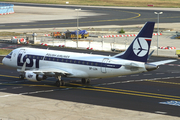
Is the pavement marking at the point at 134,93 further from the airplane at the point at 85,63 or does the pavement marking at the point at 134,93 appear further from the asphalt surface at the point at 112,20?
the asphalt surface at the point at 112,20

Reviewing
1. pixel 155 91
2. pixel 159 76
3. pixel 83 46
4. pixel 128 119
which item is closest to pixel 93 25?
pixel 83 46

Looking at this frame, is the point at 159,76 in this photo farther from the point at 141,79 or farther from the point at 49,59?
the point at 49,59

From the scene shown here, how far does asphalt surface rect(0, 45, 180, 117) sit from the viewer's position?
39.0 meters

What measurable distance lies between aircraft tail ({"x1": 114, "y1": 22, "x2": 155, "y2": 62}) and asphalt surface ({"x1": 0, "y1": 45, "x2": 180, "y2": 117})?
4.62m

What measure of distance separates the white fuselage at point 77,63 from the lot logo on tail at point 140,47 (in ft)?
3.97

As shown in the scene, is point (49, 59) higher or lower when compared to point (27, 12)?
lower

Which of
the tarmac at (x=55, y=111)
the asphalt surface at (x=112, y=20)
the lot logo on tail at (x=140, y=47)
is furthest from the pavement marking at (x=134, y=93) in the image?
the asphalt surface at (x=112, y=20)

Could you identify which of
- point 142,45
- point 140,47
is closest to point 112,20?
point 140,47

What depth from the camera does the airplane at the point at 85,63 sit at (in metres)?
42.5

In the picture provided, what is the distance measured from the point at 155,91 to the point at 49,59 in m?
14.9

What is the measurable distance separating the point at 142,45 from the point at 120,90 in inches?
279

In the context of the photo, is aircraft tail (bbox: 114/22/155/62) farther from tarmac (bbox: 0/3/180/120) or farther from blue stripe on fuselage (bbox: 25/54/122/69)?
tarmac (bbox: 0/3/180/120)

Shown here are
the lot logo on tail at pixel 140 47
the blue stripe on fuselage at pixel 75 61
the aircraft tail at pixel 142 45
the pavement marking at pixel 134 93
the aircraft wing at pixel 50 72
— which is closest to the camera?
the aircraft tail at pixel 142 45

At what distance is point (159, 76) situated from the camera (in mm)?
56562
